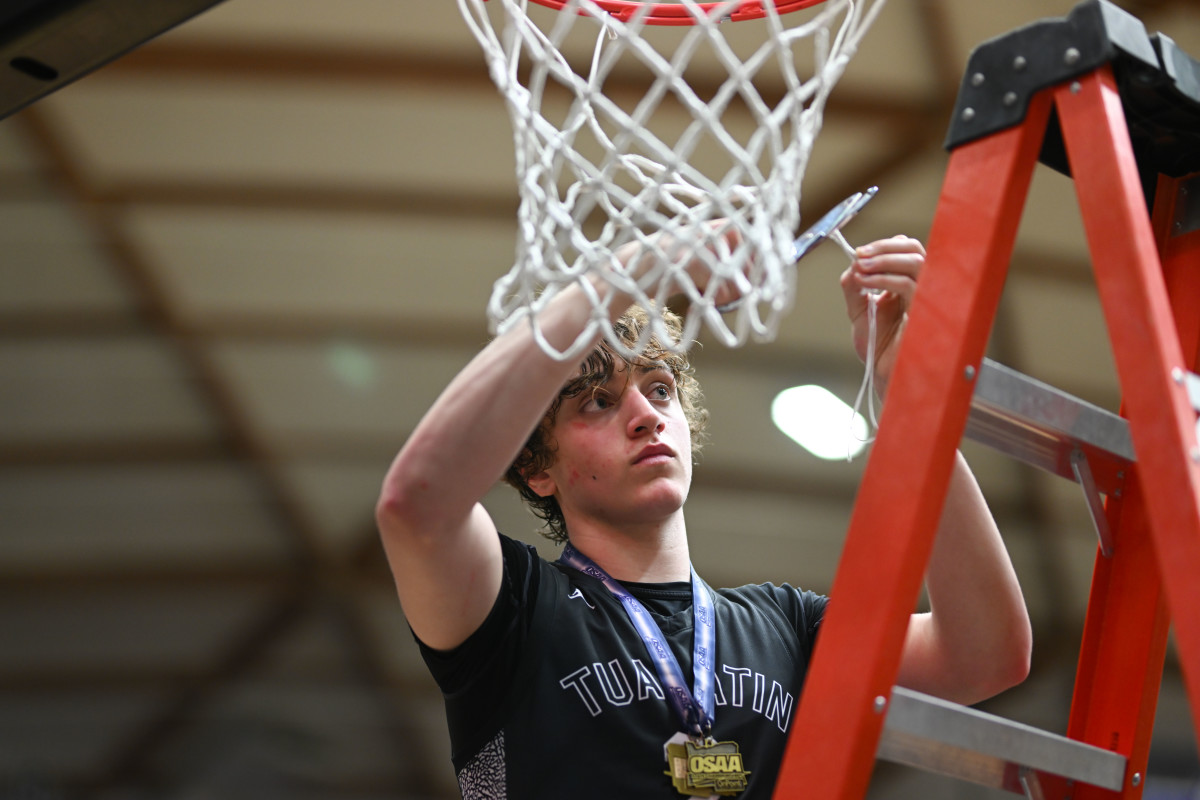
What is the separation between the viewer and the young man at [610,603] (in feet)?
4.19

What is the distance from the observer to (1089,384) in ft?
20.1

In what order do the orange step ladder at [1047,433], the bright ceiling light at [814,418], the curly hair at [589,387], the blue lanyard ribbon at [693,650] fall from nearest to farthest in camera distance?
1. the orange step ladder at [1047,433]
2. the blue lanyard ribbon at [693,650]
3. the curly hair at [589,387]
4. the bright ceiling light at [814,418]

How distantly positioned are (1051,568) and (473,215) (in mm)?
4136

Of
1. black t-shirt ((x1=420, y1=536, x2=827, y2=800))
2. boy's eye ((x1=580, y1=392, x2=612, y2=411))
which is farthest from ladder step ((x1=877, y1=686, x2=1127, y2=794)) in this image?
boy's eye ((x1=580, y1=392, x2=612, y2=411))

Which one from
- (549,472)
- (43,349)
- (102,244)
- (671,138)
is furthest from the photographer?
(43,349)

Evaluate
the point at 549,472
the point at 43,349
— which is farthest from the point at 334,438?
the point at 549,472

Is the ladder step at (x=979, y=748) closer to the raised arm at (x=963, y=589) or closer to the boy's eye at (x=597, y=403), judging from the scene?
the raised arm at (x=963, y=589)

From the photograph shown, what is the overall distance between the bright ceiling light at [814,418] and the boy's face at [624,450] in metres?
A: 4.40

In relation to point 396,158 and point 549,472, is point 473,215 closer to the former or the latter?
point 396,158

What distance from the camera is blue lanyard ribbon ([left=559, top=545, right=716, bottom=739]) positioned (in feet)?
5.00

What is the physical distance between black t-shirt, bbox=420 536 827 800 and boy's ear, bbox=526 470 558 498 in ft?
0.74

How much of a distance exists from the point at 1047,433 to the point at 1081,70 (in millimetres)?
Result: 389

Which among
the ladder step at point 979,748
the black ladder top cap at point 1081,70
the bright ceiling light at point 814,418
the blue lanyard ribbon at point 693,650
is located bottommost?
the ladder step at point 979,748

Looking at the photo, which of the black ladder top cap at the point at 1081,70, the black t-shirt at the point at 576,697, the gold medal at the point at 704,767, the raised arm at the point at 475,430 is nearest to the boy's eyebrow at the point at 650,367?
the black t-shirt at the point at 576,697
